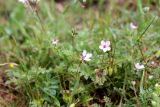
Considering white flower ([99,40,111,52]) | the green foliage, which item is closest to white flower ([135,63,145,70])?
the green foliage

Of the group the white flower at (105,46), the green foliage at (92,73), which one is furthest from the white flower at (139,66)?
the white flower at (105,46)

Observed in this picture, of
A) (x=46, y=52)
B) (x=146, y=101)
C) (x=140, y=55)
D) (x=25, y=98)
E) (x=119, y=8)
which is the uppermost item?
(x=119, y=8)

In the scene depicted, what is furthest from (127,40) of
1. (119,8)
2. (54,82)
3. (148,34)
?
(119,8)

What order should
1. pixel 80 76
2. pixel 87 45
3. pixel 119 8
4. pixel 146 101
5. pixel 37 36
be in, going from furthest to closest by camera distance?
pixel 119 8
pixel 37 36
pixel 87 45
pixel 80 76
pixel 146 101

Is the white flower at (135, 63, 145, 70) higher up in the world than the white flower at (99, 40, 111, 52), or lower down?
lower down

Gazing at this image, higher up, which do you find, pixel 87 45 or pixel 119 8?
pixel 119 8

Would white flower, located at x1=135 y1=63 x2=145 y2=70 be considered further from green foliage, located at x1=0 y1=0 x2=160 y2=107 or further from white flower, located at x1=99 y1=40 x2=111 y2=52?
white flower, located at x1=99 y1=40 x2=111 y2=52

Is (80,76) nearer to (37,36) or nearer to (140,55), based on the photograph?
(140,55)

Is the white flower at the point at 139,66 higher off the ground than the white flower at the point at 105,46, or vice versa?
the white flower at the point at 105,46

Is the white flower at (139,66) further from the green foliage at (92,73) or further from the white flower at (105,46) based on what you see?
the white flower at (105,46)

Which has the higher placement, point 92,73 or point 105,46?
point 105,46

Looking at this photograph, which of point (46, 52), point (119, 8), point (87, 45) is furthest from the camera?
point (119, 8)
